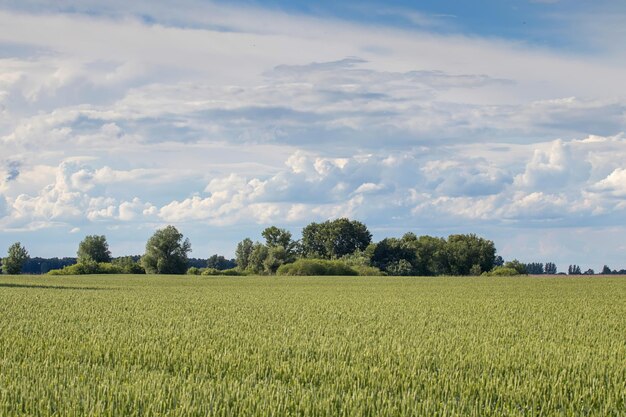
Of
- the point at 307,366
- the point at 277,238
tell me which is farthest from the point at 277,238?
the point at 307,366

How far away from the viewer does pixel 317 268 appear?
95625 millimetres

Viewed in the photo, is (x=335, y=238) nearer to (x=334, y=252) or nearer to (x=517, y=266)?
(x=334, y=252)

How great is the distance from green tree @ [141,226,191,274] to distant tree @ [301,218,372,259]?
82.0ft

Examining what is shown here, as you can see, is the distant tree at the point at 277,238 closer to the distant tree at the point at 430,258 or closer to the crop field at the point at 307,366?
the distant tree at the point at 430,258

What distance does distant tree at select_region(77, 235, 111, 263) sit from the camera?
14164 cm

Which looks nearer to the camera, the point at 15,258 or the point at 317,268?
the point at 317,268

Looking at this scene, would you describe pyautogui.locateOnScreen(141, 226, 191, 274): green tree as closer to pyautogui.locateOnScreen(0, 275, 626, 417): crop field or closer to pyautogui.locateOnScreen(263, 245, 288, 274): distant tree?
pyautogui.locateOnScreen(263, 245, 288, 274): distant tree

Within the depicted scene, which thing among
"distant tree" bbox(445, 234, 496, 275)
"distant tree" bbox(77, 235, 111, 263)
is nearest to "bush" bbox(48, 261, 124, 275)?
"distant tree" bbox(77, 235, 111, 263)

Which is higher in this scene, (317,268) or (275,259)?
(275,259)

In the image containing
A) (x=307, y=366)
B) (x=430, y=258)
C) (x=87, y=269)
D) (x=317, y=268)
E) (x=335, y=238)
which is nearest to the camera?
(x=307, y=366)

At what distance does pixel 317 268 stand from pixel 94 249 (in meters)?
64.5

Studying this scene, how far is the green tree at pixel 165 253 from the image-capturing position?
127188 mm

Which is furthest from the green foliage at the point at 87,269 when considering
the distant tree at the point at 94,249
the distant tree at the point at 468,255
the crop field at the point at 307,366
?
the crop field at the point at 307,366

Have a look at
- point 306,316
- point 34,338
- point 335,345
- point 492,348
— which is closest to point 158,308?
point 306,316
